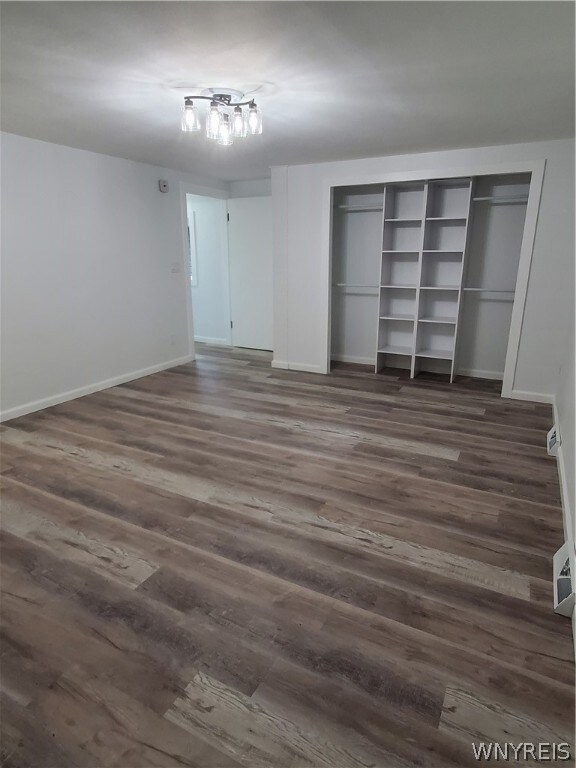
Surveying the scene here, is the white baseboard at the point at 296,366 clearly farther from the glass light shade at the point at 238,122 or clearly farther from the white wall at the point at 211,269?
the glass light shade at the point at 238,122

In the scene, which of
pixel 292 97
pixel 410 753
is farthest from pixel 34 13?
pixel 410 753

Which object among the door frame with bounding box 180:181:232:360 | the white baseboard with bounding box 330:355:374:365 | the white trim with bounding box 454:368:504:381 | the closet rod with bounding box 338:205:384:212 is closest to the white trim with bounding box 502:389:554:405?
the white trim with bounding box 454:368:504:381

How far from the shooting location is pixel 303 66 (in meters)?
2.15

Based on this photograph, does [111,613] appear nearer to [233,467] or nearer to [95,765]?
[95,765]

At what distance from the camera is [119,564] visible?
206 cm

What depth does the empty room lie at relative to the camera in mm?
1459

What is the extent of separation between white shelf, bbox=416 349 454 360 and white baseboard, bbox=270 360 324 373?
1171 mm

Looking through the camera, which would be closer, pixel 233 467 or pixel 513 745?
pixel 513 745

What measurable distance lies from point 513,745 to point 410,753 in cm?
31

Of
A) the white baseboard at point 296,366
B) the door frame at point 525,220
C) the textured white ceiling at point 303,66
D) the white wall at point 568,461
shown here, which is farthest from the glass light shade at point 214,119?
the white baseboard at point 296,366

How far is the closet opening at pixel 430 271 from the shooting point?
458 centimetres

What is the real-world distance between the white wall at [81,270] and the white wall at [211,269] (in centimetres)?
93

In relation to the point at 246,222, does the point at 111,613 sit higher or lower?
lower

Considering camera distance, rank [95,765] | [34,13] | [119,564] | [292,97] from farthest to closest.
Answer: [292,97], [119,564], [34,13], [95,765]
